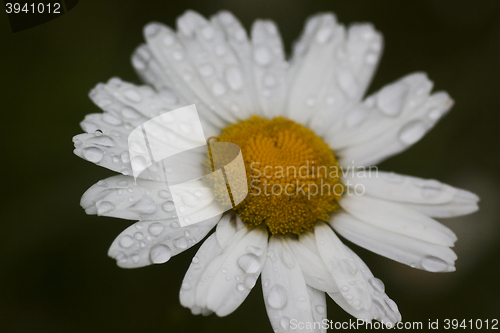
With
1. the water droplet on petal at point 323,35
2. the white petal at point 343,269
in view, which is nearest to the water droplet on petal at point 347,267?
the white petal at point 343,269

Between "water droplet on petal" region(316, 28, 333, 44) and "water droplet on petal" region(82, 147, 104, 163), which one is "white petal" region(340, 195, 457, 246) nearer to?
"water droplet on petal" region(316, 28, 333, 44)

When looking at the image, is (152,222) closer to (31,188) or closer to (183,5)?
(31,188)

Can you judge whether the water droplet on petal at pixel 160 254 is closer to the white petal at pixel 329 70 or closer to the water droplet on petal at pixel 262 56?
the white petal at pixel 329 70

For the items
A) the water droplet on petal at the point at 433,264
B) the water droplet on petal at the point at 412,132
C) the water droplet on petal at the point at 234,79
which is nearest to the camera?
the water droplet on petal at the point at 433,264

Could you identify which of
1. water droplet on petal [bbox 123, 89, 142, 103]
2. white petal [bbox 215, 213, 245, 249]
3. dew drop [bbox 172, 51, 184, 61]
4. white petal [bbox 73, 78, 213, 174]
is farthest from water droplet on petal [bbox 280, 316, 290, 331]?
dew drop [bbox 172, 51, 184, 61]

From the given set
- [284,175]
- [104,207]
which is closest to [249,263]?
[284,175]

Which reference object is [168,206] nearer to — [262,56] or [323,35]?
[262,56]

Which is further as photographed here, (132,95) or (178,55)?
(178,55)
